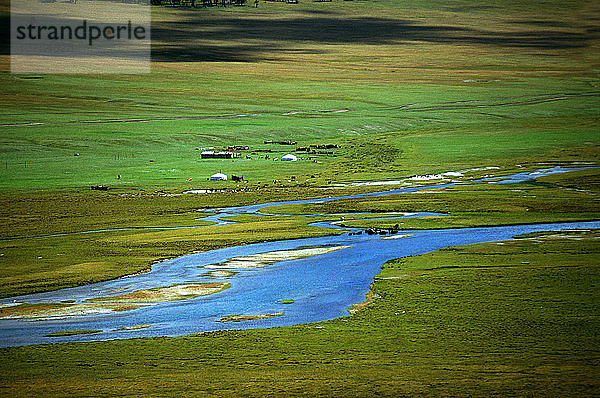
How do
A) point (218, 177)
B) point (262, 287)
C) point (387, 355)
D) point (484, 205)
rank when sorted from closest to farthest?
point (387, 355) < point (262, 287) < point (484, 205) < point (218, 177)

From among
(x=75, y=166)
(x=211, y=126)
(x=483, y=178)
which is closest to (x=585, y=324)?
(x=483, y=178)

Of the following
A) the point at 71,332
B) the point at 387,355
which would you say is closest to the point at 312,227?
the point at 71,332

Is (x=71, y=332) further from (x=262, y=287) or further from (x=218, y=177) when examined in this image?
(x=218, y=177)

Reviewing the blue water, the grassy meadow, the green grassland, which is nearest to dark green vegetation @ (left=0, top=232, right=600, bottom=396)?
the grassy meadow

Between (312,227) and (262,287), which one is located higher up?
(262,287)

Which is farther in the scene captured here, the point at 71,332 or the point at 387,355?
the point at 71,332

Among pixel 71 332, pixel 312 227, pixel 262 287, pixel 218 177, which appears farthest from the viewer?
pixel 218 177

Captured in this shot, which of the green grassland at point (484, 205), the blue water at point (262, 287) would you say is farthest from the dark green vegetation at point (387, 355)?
the green grassland at point (484, 205)
